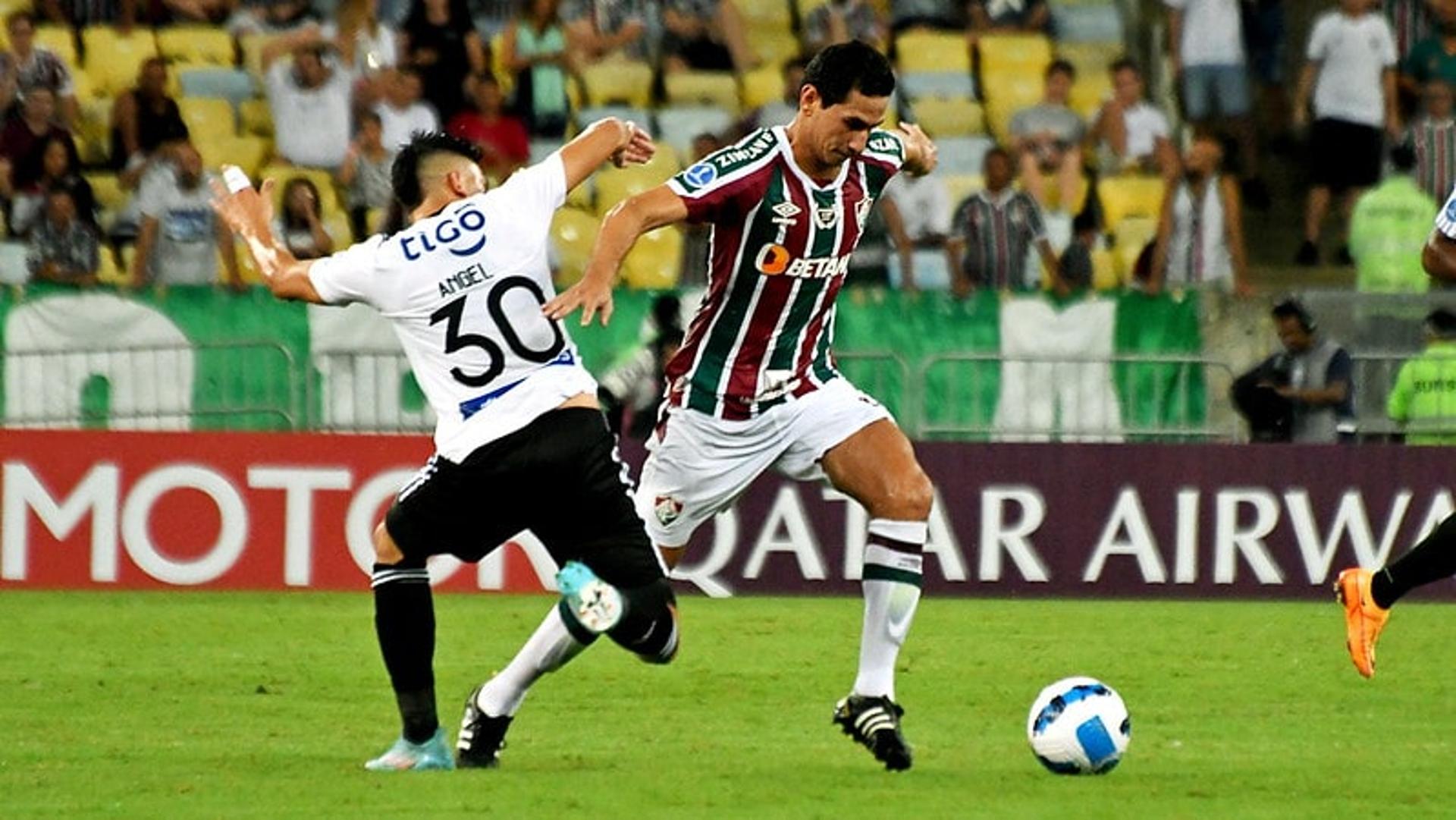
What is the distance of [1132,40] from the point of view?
2184 centimetres

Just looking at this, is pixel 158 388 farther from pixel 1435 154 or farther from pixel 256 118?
pixel 1435 154

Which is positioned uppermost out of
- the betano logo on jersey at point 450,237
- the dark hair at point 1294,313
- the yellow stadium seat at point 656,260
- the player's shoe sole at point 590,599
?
the betano logo on jersey at point 450,237

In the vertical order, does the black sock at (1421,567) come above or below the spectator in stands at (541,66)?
below

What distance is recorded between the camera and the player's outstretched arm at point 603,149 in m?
9.24

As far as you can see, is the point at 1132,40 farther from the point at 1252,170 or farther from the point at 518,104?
the point at 518,104

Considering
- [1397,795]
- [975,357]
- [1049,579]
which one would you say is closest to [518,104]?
[975,357]

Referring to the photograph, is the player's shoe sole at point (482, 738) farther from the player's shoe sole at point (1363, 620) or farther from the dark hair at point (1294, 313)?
the dark hair at point (1294, 313)

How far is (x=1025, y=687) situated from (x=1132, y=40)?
10.8 meters

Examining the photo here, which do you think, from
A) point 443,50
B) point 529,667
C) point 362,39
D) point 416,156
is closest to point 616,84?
point 443,50

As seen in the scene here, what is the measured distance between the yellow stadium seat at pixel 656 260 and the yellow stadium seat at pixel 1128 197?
3192mm

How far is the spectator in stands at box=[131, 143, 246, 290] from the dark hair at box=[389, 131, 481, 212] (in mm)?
8946

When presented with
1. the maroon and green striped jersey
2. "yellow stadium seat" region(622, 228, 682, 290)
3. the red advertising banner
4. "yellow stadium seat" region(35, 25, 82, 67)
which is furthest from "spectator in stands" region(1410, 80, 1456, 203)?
the maroon and green striped jersey

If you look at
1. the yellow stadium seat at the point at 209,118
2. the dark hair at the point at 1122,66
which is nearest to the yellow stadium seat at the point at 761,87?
the dark hair at the point at 1122,66

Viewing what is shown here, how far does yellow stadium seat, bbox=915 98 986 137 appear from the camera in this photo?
2058cm
